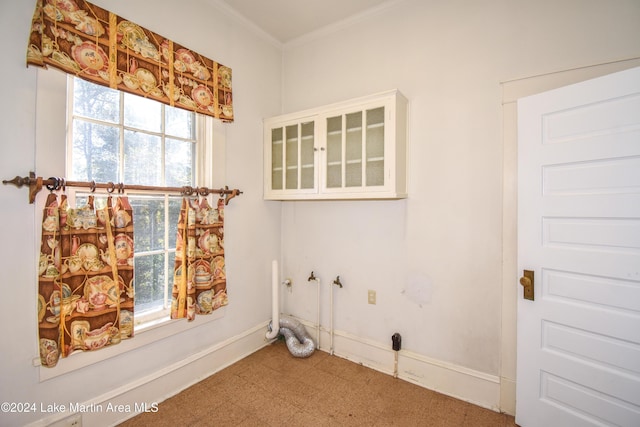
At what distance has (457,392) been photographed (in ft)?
6.46

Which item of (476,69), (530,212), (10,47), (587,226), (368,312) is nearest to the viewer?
(10,47)

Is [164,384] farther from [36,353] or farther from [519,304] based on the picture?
[519,304]

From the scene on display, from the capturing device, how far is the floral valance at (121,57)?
139 centimetres

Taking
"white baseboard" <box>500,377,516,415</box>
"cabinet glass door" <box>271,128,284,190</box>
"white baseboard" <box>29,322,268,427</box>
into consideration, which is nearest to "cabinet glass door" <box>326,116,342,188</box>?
"cabinet glass door" <box>271,128,284,190</box>

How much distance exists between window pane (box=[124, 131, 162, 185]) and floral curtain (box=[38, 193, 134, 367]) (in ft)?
0.71

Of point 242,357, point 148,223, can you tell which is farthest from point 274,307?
point 148,223

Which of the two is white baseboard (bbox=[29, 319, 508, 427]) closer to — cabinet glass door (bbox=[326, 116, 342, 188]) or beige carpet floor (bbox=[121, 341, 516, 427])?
beige carpet floor (bbox=[121, 341, 516, 427])

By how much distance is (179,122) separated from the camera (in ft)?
6.77

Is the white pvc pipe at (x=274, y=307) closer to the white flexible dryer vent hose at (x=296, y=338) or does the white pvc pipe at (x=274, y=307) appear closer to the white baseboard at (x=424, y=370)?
the white flexible dryer vent hose at (x=296, y=338)

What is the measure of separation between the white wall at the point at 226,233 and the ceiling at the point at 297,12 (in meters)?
0.14

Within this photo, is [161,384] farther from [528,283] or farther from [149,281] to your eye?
[528,283]

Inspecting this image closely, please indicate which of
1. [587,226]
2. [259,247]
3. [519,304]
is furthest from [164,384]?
[587,226]

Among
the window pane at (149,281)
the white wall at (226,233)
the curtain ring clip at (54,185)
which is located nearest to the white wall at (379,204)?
the white wall at (226,233)

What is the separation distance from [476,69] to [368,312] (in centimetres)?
195
